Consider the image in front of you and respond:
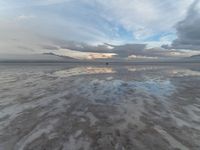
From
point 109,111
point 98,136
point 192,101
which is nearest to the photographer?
point 98,136

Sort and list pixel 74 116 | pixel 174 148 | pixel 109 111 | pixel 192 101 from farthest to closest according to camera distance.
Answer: pixel 192 101 < pixel 109 111 < pixel 74 116 < pixel 174 148

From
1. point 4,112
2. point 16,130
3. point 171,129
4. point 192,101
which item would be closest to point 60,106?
point 4,112

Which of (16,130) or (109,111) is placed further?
(109,111)

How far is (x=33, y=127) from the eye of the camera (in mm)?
6926

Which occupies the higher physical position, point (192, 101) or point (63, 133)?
point (63, 133)

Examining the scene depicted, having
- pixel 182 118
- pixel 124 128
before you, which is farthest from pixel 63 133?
pixel 182 118

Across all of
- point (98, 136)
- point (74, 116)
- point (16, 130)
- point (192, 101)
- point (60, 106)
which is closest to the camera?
point (98, 136)

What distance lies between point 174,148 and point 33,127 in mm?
5421

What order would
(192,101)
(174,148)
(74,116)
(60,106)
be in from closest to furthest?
1. (174,148)
2. (74,116)
3. (60,106)
4. (192,101)

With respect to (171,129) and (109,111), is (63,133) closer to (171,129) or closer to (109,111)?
(109,111)

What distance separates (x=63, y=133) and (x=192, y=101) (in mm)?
9856

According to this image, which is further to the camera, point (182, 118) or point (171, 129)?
point (182, 118)

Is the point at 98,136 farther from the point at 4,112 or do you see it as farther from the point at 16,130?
the point at 4,112

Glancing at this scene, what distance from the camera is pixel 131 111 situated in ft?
30.7
